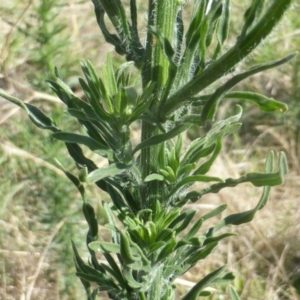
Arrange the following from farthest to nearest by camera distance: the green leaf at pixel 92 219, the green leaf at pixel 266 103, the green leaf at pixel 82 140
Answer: the green leaf at pixel 92 219, the green leaf at pixel 82 140, the green leaf at pixel 266 103

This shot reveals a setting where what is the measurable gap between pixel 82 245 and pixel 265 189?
5.47ft

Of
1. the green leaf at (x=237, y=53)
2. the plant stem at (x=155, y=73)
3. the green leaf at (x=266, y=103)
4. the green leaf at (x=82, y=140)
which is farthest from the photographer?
the green leaf at (x=82, y=140)

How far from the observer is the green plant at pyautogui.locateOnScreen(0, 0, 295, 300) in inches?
42.5

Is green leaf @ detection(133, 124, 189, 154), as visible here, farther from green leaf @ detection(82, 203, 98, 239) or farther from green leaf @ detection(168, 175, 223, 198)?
green leaf @ detection(82, 203, 98, 239)

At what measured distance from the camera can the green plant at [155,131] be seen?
3.54ft

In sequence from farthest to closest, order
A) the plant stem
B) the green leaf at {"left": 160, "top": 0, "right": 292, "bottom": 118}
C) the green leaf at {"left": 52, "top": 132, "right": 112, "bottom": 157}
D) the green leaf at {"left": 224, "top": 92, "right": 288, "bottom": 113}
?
1. the green leaf at {"left": 52, "top": 132, "right": 112, "bottom": 157}
2. the plant stem
3. the green leaf at {"left": 224, "top": 92, "right": 288, "bottom": 113}
4. the green leaf at {"left": 160, "top": 0, "right": 292, "bottom": 118}

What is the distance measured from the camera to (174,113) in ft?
3.93

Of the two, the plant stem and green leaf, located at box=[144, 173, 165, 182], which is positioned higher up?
the plant stem

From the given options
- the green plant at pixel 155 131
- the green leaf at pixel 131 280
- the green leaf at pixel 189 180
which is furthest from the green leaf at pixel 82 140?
the green leaf at pixel 131 280

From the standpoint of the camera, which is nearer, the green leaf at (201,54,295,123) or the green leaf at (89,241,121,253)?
the green leaf at (201,54,295,123)

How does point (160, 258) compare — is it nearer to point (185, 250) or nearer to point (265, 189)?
point (185, 250)

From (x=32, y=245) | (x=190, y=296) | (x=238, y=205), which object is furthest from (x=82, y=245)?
(x=190, y=296)

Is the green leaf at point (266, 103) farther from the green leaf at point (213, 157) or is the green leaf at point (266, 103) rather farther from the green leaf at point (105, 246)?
the green leaf at point (105, 246)

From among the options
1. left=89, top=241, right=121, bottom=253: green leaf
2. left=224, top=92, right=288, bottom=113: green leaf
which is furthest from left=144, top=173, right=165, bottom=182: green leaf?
left=224, top=92, right=288, bottom=113: green leaf
